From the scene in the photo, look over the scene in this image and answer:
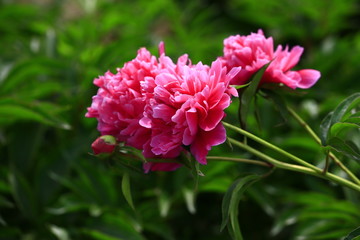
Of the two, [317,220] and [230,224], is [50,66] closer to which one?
[317,220]

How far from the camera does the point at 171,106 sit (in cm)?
68

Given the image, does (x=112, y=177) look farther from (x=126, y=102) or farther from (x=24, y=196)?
(x=126, y=102)

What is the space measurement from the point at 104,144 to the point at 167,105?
0.11 m

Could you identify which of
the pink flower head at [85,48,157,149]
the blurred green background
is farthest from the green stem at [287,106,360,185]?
the blurred green background

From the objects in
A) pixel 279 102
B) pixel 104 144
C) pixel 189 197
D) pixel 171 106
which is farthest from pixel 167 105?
pixel 189 197

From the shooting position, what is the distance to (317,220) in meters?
1.29

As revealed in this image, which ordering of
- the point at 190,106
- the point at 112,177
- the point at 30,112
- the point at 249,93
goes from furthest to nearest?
the point at 112,177, the point at 30,112, the point at 249,93, the point at 190,106

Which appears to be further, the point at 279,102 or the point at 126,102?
the point at 279,102

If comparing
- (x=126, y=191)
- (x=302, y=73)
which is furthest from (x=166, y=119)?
(x=302, y=73)

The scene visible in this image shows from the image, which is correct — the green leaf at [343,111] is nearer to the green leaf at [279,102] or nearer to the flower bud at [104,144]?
the green leaf at [279,102]

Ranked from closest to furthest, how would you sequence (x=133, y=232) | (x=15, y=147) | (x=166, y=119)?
(x=166, y=119) < (x=133, y=232) < (x=15, y=147)

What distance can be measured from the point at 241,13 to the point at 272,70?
1626 mm

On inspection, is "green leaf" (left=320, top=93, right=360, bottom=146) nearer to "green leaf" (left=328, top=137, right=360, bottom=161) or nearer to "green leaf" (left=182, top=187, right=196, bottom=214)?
"green leaf" (left=328, top=137, right=360, bottom=161)

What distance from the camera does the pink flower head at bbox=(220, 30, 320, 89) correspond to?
785mm
